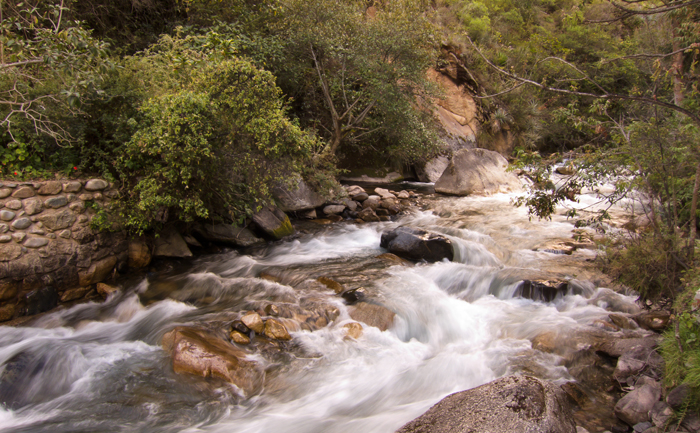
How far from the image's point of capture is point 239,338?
4.95m

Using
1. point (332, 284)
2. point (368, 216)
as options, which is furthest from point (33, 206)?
point (368, 216)

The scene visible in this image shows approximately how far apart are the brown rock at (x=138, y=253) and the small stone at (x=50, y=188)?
4.50 ft

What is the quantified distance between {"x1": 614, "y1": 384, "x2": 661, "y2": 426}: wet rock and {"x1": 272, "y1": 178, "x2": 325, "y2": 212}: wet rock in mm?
7564

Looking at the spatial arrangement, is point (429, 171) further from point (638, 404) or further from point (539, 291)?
point (638, 404)

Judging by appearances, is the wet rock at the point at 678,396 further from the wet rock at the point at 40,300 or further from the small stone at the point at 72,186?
the small stone at the point at 72,186

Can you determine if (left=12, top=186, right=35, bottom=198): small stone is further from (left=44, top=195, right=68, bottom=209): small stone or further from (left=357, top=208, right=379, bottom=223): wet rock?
(left=357, top=208, right=379, bottom=223): wet rock

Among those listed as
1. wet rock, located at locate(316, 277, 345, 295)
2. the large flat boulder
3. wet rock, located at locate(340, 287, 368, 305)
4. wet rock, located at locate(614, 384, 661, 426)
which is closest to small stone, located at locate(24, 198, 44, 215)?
wet rock, located at locate(316, 277, 345, 295)

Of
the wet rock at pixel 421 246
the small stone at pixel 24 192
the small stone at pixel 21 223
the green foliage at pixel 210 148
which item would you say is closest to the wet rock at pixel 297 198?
the green foliage at pixel 210 148

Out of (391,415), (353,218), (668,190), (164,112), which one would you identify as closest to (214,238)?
(164,112)

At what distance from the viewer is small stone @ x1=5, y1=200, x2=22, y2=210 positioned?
5.41 metres

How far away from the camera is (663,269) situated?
4.55 metres

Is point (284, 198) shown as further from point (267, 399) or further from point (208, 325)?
point (267, 399)

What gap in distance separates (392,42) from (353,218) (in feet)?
16.3

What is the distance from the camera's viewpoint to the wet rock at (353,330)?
17.0 ft
